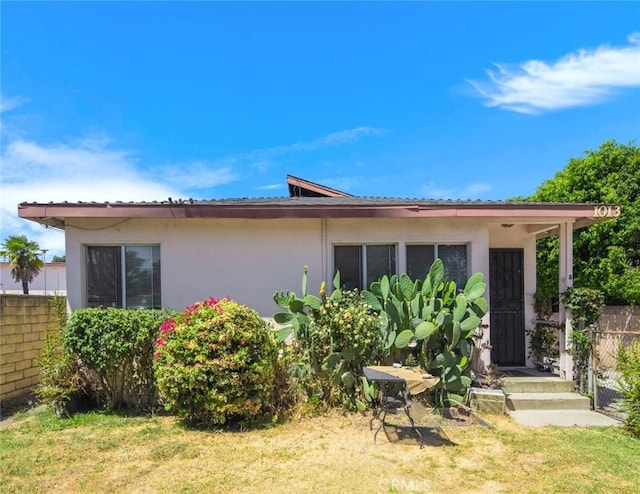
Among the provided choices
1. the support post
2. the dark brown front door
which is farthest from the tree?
the support post

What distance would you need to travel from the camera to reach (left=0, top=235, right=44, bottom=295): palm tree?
22141mm

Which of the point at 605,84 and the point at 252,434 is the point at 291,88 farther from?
the point at 252,434

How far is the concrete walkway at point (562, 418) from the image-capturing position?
18.9 ft

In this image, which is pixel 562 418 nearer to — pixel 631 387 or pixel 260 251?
pixel 631 387

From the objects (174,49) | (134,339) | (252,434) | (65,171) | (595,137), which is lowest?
(252,434)

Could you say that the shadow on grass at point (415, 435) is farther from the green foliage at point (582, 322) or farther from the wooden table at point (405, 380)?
the green foliage at point (582, 322)

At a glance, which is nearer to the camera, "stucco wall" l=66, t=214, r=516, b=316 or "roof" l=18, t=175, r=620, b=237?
"roof" l=18, t=175, r=620, b=237

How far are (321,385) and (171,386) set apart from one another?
2127 millimetres

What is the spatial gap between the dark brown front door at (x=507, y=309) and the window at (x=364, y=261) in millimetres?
2677

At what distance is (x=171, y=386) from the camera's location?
526 cm

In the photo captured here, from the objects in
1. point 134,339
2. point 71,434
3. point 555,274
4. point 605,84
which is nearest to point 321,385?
point 134,339

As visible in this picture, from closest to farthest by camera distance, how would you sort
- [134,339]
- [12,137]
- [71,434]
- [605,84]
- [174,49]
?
[71,434], [134,339], [12,137], [174,49], [605,84]

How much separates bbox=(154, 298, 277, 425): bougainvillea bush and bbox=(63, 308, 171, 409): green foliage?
468 mm

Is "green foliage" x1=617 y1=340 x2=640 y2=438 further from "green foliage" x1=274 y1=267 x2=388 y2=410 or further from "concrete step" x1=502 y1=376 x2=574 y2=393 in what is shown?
"green foliage" x1=274 y1=267 x2=388 y2=410
